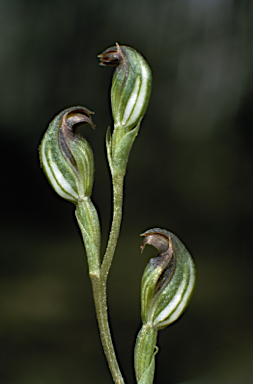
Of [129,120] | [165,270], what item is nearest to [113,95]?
[129,120]

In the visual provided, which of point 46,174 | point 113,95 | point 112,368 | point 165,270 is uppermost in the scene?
point 113,95

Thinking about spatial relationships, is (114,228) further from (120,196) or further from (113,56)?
(113,56)

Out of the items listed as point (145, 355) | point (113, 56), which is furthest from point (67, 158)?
point (145, 355)

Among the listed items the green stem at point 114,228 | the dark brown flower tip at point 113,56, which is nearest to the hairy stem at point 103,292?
the green stem at point 114,228

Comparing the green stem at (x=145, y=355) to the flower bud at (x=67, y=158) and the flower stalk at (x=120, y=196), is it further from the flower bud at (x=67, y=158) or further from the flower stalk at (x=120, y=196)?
the flower bud at (x=67, y=158)

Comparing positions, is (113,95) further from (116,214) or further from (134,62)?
(116,214)

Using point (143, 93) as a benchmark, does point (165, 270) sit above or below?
below
